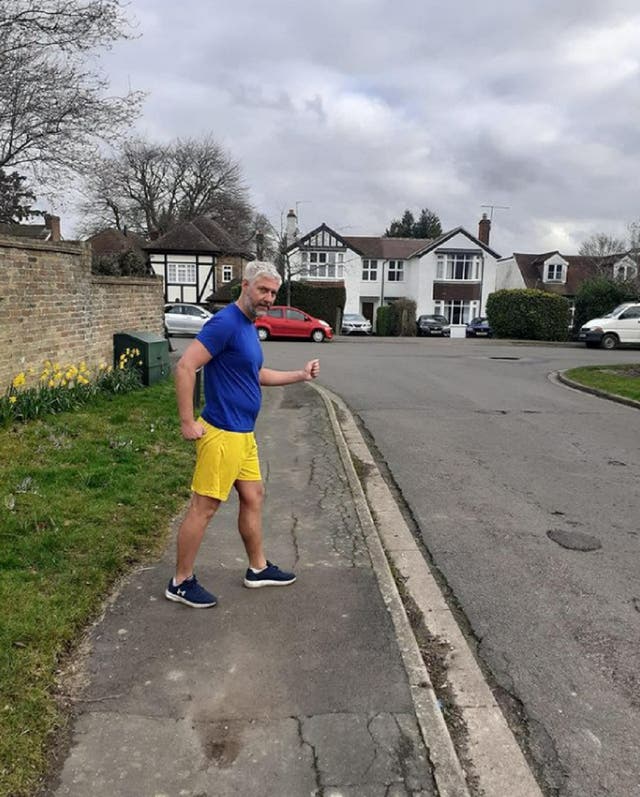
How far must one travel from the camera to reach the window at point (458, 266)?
49094 millimetres

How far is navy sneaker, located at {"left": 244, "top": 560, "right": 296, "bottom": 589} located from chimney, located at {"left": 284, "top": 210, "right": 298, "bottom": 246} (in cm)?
4452

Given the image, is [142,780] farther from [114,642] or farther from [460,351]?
[460,351]

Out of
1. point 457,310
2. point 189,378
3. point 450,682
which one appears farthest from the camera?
point 457,310

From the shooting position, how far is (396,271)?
169 feet

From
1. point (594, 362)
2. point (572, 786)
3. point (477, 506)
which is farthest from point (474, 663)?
point (594, 362)

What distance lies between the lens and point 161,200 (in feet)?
181

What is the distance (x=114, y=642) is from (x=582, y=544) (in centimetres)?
339

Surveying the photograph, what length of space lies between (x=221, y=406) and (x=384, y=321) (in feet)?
126

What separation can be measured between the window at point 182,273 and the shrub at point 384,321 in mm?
13749

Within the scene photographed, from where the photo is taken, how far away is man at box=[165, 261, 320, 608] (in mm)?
3158

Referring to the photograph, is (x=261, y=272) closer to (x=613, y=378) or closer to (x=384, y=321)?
(x=613, y=378)

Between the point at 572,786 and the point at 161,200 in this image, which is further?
the point at 161,200

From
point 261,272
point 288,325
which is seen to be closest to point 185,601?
point 261,272

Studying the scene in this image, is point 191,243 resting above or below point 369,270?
above
